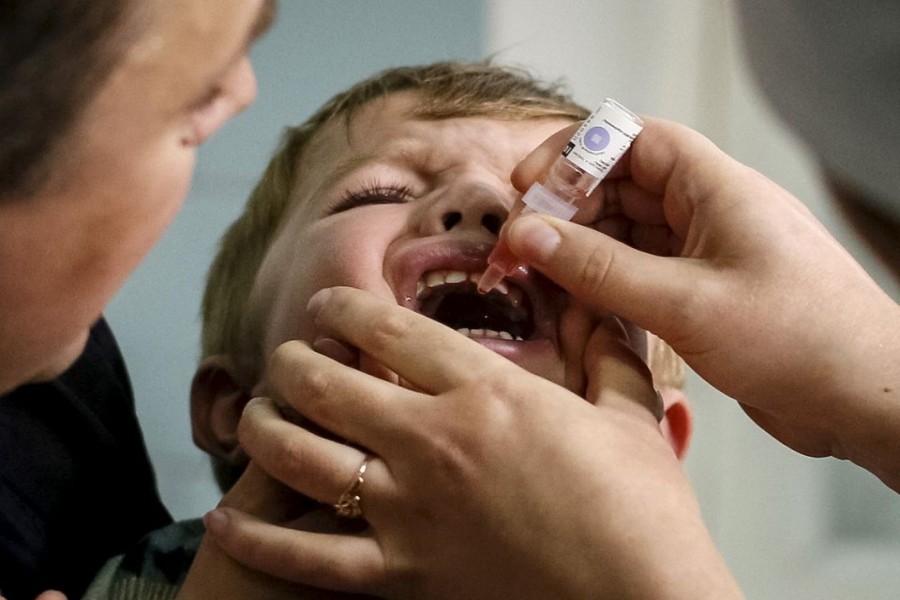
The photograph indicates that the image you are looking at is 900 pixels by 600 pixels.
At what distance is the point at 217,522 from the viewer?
0.84 metres

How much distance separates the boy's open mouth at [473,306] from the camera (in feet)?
3.11

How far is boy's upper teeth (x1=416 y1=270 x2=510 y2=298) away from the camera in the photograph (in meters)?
0.94

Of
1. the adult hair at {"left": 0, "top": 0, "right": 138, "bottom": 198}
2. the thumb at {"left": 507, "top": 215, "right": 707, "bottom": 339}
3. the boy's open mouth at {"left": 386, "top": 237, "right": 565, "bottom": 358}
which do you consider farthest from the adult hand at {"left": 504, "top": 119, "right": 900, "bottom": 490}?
the adult hair at {"left": 0, "top": 0, "right": 138, "bottom": 198}

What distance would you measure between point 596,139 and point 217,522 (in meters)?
0.46

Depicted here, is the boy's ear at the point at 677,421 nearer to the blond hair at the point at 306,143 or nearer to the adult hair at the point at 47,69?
the blond hair at the point at 306,143

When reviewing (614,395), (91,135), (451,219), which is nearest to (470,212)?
(451,219)

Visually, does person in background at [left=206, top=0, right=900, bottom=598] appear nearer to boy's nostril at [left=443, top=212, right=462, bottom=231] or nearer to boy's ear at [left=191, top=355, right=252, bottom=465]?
boy's nostril at [left=443, top=212, right=462, bottom=231]

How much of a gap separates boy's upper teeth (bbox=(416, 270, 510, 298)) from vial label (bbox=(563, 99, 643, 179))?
156 mm

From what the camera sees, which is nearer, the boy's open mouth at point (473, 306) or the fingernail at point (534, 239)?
the fingernail at point (534, 239)

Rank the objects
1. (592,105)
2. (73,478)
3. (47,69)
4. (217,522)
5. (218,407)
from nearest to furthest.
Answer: (47,69)
(217,522)
(73,478)
(218,407)
(592,105)

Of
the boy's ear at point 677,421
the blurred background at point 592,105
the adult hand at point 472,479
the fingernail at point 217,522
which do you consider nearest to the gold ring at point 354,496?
the adult hand at point 472,479

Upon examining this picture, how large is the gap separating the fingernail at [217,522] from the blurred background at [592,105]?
1.87 ft

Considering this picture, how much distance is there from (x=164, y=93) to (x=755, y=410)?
1.95 feet

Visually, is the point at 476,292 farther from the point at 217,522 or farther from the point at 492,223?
the point at 217,522
